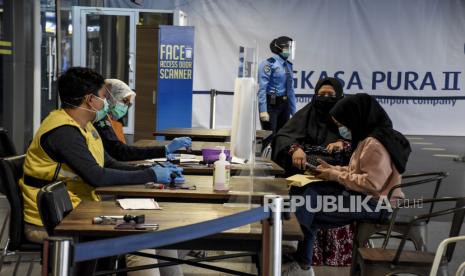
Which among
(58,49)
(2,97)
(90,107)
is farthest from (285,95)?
(90,107)

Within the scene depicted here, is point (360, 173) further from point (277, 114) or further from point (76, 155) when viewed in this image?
point (277, 114)

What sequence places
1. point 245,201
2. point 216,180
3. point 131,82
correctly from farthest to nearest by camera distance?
1. point 131,82
2. point 216,180
3. point 245,201

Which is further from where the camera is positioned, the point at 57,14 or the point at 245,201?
the point at 57,14

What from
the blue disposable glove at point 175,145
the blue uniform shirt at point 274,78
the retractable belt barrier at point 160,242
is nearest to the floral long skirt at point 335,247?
the blue disposable glove at point 175,145

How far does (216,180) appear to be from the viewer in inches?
111

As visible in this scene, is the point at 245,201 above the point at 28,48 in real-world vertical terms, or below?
below

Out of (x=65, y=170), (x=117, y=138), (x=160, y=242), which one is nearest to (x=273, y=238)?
(x=160, y=242)

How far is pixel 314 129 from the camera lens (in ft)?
14.9

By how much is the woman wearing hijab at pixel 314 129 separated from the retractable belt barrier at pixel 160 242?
8.60 feet

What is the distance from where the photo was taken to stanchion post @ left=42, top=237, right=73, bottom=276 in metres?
1.34

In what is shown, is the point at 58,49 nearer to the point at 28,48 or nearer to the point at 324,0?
the point at 28,48

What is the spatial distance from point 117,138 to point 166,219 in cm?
194

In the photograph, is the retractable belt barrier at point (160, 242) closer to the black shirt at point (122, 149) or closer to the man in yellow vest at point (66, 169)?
the man in yellow vest at point (66, 169)

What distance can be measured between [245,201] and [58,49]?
514cm
